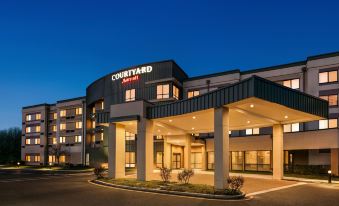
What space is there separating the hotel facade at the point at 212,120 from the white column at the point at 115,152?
91 mm

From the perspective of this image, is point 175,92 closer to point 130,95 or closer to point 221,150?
point 130,95

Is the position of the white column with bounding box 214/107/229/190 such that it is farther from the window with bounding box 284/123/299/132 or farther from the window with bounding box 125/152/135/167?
the window with bounding box 125/152/135/167

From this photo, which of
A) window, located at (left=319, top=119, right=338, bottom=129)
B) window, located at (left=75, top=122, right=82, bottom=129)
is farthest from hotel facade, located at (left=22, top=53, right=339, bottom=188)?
window, located at (left=75, top=122, right=82, bottom=129)

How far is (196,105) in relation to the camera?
1017 inches

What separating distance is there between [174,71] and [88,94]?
83.2ft

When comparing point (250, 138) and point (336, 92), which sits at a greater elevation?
point (336, 92)

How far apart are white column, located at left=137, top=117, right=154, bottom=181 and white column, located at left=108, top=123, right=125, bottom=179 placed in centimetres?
318

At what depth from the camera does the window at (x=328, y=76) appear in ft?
134

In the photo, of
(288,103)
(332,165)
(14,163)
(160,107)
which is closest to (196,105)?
(160,107)

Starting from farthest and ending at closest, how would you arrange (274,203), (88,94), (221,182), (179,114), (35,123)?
Result: 1. (35,123)
2. (88,94)
3. (179,114)
4. (221,182)
5. (274,203)

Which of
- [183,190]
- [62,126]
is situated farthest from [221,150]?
[62,126]

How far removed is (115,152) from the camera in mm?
31859

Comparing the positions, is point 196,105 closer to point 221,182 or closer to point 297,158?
point 221,182

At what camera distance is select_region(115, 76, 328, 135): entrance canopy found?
2152 centimetres
